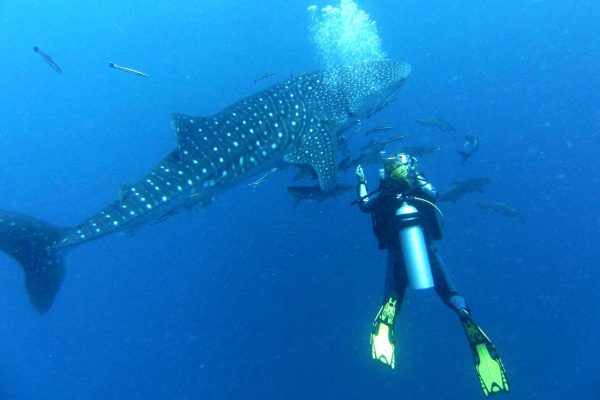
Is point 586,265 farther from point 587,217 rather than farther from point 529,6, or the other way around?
point 529,6

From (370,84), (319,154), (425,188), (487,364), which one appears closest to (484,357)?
(487,364)

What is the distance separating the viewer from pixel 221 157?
7.18 metres

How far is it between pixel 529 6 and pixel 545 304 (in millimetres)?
73250

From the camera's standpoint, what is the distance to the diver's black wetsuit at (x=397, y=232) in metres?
5.55

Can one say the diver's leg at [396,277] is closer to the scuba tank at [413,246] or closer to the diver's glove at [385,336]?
the diver's glove at [385,336]

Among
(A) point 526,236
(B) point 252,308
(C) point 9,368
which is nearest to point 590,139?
(A) point 526,236

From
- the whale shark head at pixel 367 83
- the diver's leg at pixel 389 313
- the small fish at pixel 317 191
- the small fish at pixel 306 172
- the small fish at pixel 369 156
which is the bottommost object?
the diver's leg at pixel 389 313

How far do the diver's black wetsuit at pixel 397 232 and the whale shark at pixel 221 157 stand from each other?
224 cm

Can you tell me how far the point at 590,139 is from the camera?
88.5 ft

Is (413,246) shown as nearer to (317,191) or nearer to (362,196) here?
(362,196)

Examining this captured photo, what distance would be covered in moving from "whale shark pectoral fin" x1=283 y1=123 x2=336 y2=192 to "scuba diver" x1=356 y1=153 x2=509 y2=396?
177 cm

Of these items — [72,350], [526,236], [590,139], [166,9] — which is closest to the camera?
[526,236]

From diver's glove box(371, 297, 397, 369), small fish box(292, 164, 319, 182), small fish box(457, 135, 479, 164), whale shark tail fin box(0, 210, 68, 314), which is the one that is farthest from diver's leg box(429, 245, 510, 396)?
whale shark tail fin box(0, 210, 68, 314)

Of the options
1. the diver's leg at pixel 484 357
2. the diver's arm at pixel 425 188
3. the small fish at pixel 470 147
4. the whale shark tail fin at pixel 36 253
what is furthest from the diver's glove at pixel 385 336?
the small fish at pixel 470 147
